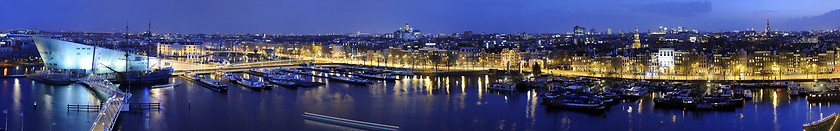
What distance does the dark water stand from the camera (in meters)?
10.1

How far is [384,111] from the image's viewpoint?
1153cm

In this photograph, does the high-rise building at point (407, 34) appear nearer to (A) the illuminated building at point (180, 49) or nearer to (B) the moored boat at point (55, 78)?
(A) the illuminated building at point (180, 49)

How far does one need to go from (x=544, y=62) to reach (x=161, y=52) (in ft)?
74.4

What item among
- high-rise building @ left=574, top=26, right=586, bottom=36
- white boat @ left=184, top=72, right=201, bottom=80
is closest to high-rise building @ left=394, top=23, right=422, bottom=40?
high-rise building @ left=574, top=26, right=586, bottom=36

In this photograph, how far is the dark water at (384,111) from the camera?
33.1 feet

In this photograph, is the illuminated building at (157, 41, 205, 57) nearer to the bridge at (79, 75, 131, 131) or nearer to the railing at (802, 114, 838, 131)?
the bridge at (79, 75, 131, 131)

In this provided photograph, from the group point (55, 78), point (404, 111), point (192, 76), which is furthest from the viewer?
point (192, 76)

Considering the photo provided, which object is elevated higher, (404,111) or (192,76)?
(192,76)

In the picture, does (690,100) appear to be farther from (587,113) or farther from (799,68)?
(799,68)

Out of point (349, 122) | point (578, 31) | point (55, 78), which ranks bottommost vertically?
point (349, 122)

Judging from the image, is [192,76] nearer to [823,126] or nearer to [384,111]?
[384,111]

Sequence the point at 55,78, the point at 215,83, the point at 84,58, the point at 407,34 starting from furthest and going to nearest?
1. the point at 407,34
2. the point at 84,58
3. the point at 55,78
4. the point at 215,83

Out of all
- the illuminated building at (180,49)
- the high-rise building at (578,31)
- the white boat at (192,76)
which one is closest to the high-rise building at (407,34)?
the high-rise building at (578,31)

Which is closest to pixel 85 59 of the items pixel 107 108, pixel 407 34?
pixel 107 108
